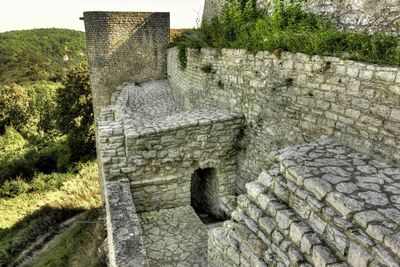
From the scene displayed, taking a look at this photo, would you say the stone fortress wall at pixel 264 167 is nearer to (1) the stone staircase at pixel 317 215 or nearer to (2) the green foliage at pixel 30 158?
(1) the stone staircase at pixel 317 215

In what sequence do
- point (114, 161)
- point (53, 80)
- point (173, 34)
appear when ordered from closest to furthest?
point (114, 161) → point (173, 34) → point (53, 80)

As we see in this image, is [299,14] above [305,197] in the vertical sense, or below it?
above

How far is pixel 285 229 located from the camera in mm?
3273

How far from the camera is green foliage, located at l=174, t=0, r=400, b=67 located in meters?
3.96

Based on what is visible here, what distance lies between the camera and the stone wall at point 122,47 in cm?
1319

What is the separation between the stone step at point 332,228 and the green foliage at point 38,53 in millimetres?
39013

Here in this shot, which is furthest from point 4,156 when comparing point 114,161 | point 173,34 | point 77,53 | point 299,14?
point 77,53

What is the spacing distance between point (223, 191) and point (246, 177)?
625mm

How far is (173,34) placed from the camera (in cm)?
1570

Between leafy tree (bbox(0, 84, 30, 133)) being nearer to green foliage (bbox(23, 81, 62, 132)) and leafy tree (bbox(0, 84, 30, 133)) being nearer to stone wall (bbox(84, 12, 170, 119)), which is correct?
green foliage (bbox(23, 81, 62, 132))

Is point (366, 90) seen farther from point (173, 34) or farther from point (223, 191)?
point (173, 34)

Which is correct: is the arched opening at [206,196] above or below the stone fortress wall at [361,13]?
below

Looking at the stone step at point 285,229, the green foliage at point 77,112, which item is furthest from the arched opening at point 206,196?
the green foliage at point 77,112

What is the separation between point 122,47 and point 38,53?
121ft
